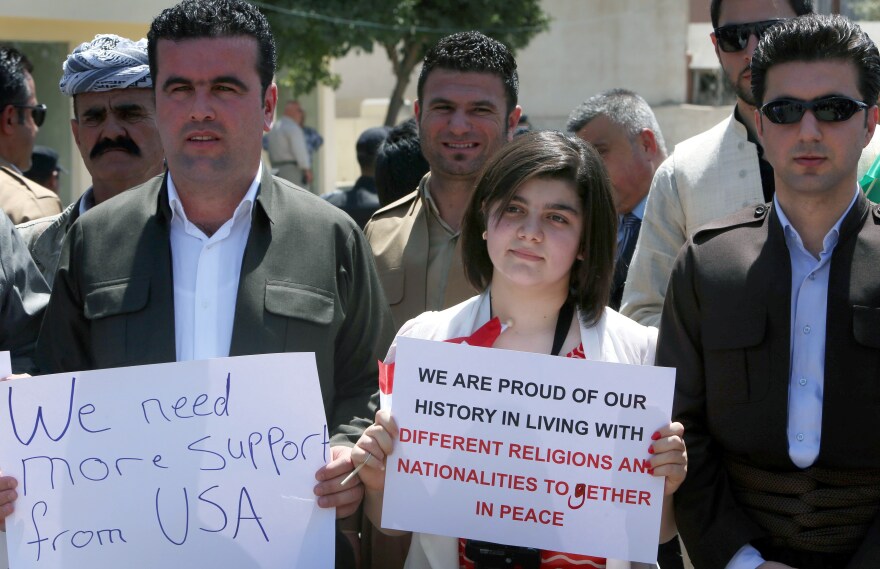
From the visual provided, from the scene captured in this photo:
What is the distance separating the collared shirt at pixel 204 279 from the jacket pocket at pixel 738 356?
1312 millimetres

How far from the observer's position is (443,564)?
2990 millimetres

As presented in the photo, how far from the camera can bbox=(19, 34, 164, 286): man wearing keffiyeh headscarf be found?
432 cm

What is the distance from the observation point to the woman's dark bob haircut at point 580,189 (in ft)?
10.2

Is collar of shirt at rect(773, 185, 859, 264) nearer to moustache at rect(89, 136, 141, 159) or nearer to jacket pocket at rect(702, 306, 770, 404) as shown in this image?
jacket pocket at rect(702, 306, 770, 404)

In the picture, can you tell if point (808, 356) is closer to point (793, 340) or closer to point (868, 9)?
point (793, 340)

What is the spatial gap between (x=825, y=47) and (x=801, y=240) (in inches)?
20.7

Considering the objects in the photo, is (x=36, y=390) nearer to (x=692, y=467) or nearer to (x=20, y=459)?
(x=20, y=459)

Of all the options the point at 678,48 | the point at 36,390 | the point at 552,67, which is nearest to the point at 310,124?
the point at 552,67

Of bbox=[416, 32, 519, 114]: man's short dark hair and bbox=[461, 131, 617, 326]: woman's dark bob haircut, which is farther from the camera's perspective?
bbox=[416, 32, 519, 114]: man's short dark hair

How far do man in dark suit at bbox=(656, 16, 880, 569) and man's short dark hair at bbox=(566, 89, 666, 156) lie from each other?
234 centimetres

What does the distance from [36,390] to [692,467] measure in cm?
171

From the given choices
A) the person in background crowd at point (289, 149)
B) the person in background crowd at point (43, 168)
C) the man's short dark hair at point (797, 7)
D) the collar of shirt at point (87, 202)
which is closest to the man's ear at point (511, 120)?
the man's short dark hair at point (797, 7)

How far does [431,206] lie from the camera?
4.32 m

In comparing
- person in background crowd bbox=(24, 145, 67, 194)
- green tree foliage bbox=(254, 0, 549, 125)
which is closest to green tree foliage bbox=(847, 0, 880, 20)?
green tree foliage bbox=(254, 0, 549, 125)
